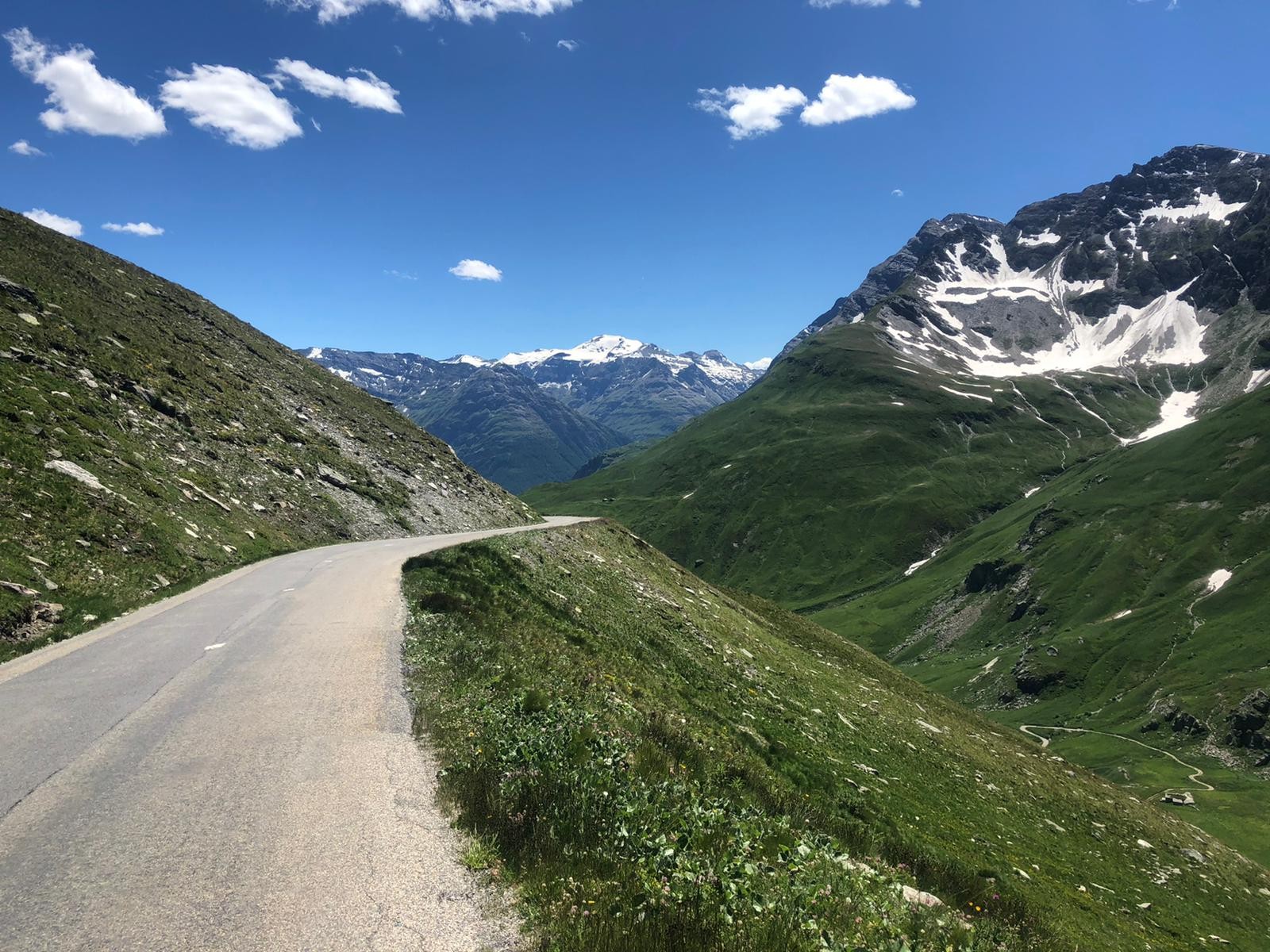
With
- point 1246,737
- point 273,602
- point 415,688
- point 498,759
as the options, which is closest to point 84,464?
point 273,602

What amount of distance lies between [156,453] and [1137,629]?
18078cm

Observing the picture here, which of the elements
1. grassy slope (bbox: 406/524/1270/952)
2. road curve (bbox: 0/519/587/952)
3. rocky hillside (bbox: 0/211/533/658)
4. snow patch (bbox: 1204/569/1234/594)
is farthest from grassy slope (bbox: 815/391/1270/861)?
rocky hillside (bbox: 0/211/533/658)

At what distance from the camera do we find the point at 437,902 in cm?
805

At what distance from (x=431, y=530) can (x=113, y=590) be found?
4145cm

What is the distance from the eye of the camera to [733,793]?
43.7 feet

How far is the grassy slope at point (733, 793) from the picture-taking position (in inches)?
336

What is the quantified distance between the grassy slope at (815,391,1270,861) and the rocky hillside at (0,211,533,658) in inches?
3963

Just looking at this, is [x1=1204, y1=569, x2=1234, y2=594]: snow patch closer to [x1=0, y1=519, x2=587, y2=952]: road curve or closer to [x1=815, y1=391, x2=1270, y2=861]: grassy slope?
[x1=815, y1=391, x2=1270, y2=861]: grassy slope

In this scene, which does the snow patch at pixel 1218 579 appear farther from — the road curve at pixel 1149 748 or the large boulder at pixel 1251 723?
the road curve at pixel 1149 748

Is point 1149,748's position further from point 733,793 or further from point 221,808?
point 221,808

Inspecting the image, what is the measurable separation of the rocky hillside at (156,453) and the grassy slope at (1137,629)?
10066 cm

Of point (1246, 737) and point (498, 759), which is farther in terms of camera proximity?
point (1246, 737)

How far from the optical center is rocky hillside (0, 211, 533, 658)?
2561 cm

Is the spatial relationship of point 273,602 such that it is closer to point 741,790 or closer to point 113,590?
point 113,590
